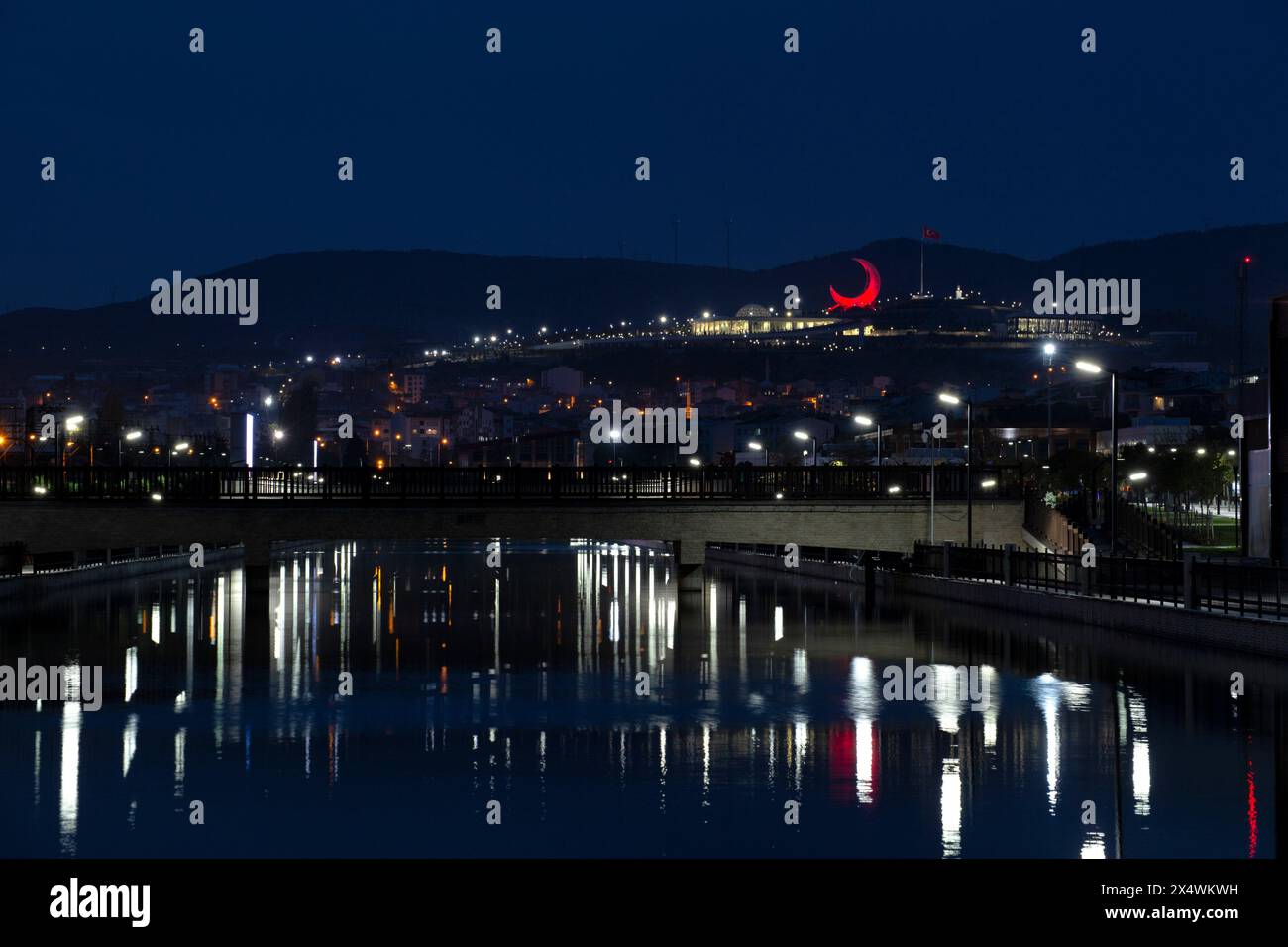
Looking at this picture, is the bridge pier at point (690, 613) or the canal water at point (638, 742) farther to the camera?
the bridge pier at point (690, 613)

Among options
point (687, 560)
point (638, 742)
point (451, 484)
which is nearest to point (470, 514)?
point (451, 484)

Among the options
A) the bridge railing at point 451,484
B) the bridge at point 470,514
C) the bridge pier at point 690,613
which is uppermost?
the bridge railing at point 451,484

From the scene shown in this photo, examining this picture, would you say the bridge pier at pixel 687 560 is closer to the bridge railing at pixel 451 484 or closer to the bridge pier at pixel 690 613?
the bridge pier at pixel 690 613

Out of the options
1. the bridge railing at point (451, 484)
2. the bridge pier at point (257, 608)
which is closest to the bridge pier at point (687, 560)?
the bridge railing at point (451, 484)

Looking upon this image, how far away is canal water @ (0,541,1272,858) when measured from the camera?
62.8 ft

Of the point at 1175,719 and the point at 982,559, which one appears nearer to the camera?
the point at 1175,719

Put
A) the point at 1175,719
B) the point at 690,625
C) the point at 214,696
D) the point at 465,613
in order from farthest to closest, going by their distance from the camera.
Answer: the point at 465,613 < the point at 690,625 < the point at 214,696 < the point at 1175,719

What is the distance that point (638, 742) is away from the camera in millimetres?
26453

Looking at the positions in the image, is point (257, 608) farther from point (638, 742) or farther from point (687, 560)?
point (638, 742)

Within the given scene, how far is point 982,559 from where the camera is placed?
198 feet

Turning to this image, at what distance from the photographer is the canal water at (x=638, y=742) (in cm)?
1914
